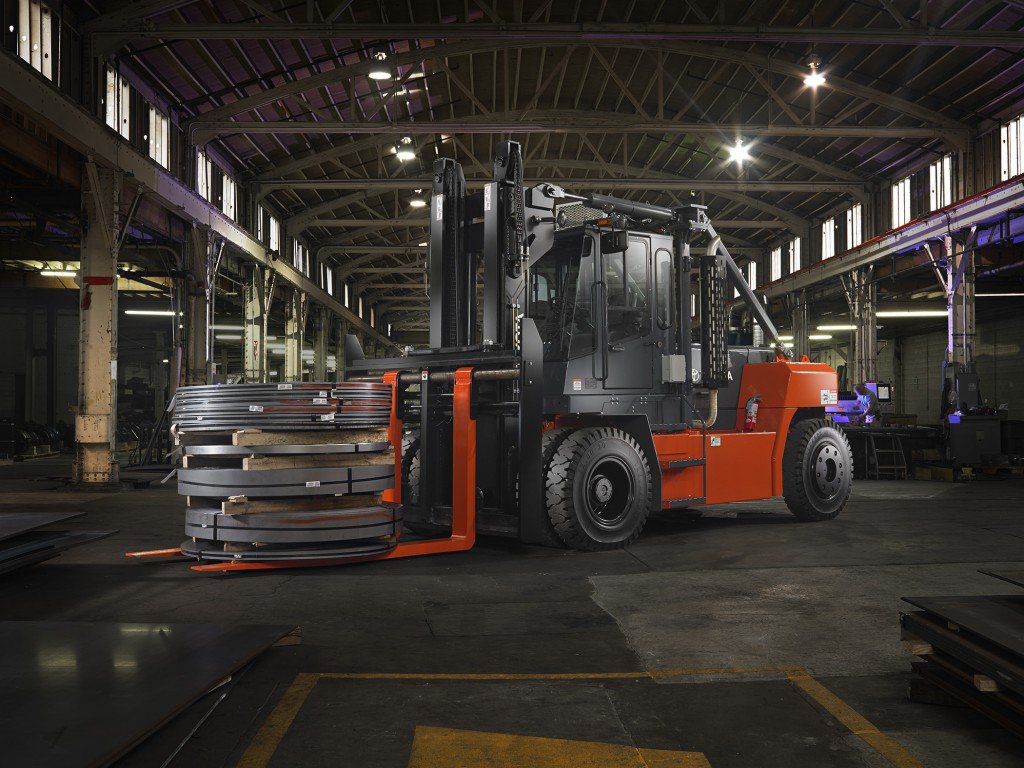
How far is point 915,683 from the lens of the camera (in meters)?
3.90

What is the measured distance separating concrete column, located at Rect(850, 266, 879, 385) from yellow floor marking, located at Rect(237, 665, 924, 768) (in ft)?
67.2

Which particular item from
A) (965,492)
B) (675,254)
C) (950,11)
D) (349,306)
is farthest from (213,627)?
(349,306)

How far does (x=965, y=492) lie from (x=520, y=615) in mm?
11522

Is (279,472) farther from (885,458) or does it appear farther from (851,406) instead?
(851,406)

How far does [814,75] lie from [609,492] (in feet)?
37.6

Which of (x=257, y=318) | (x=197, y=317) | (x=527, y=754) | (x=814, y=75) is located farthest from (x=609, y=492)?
(x=257, y=318)

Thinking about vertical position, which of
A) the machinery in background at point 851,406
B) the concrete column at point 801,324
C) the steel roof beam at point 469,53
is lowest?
the machinery in background at point 851,406

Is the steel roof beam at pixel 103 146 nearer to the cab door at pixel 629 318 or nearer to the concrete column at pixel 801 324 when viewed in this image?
the cab door at pixel 629 318

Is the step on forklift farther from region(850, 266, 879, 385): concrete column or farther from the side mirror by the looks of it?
region(850, 266, 879, 385): concrete column

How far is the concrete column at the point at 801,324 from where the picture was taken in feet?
90.1

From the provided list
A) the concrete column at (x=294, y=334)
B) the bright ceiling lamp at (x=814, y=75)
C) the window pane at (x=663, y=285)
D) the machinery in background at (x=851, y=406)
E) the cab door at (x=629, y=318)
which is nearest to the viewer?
the cab door at (x=629, y=318)

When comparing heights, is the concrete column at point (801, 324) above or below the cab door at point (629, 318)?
above

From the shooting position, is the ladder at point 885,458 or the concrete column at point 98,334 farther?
the ladder at point 885,458

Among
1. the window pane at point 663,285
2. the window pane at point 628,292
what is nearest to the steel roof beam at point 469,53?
the window pane at point 663,285
